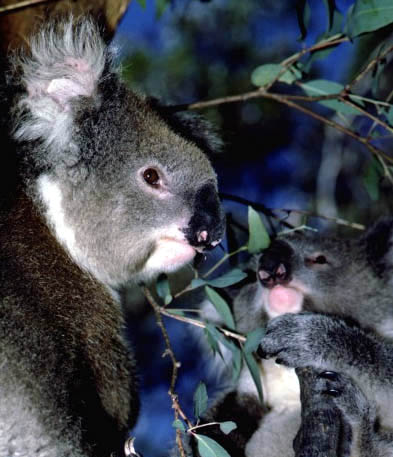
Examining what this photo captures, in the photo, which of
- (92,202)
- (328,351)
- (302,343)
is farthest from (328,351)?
(92,202)

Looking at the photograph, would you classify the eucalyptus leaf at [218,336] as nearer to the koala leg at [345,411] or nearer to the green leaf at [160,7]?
the koala leg at [345,411]

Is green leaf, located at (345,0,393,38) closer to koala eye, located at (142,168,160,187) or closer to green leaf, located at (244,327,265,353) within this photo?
koala eye, located at (142,168,160,187)

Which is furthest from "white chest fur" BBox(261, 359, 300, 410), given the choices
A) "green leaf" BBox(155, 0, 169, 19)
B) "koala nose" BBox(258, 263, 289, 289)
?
"green leaf" BBox(155, 0, 169, 19)

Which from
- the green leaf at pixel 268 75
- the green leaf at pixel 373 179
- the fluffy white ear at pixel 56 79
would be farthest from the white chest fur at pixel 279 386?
the fluffy white ear at pixel 56 79

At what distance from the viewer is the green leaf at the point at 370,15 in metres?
2.65

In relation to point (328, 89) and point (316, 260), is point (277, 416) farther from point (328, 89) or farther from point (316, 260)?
point (328, 89)

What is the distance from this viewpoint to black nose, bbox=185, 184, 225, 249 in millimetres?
2549

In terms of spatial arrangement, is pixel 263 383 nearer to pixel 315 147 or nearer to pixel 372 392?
pixel 372 392

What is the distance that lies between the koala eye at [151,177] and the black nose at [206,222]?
0.57 ft

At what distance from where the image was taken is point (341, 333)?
2.66 m

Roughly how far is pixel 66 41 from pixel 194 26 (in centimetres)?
598

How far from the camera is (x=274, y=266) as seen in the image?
2.96 m

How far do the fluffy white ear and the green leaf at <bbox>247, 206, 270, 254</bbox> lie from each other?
0.84 meters

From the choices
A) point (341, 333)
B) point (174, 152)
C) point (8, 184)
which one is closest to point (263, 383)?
point (341, 333)
